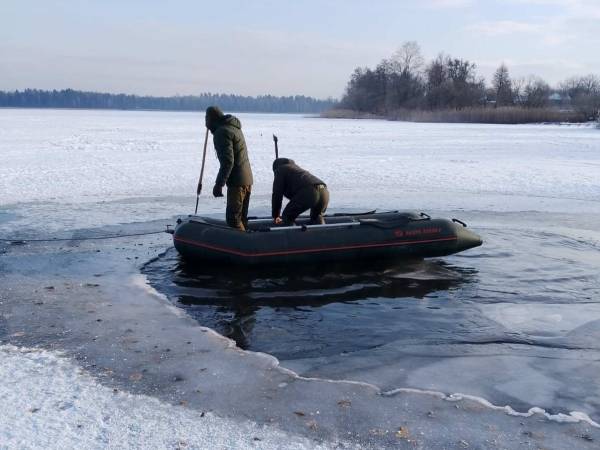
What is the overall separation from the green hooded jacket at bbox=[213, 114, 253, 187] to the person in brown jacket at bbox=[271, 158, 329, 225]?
0.38 m

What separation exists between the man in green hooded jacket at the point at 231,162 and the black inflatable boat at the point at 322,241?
0.89 ft

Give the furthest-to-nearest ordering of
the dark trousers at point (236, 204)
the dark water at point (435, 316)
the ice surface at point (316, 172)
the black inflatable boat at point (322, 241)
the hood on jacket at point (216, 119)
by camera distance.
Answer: the ice surface at point (316, 172), the dark trousers at point (236, 204), the hood on jacket at point (216, 119), the black inflatable boat at point (322, 241), the dark water at point (435, 316)

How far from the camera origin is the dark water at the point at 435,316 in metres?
4.26

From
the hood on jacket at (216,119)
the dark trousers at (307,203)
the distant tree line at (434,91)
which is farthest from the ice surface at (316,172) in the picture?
the distant tree line at (434,91)

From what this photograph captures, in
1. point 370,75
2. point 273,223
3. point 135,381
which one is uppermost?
point 370,75

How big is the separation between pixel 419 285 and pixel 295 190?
5.99 feet

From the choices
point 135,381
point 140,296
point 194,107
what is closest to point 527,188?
point 140,296

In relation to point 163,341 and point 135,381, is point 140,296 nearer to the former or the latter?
point 163,341

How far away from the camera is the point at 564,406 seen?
381 cm

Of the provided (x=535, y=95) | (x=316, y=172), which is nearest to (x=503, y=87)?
(x=535, y=95)

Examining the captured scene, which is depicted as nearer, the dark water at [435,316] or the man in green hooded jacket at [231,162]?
the dark water at [435,316]

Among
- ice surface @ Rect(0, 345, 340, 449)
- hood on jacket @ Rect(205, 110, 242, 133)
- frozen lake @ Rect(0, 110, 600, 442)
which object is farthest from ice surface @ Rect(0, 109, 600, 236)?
ice surface @ Rect(0, 345, 340, 449)

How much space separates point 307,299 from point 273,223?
1857mm

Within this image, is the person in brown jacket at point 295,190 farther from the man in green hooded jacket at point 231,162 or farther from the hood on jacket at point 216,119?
the hood on jacket at point 216,119
